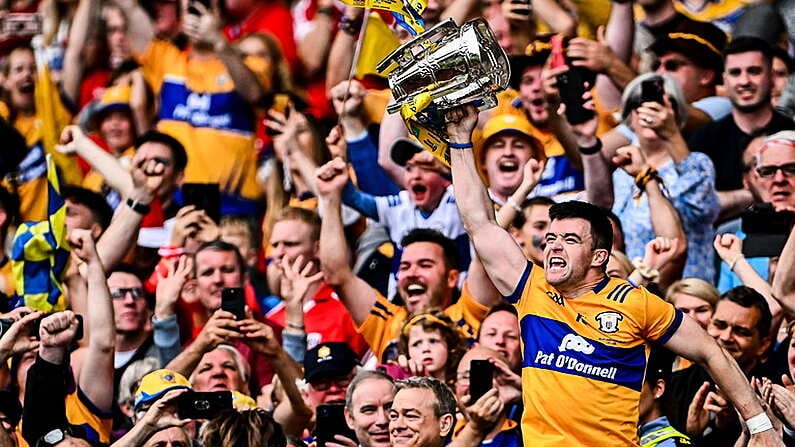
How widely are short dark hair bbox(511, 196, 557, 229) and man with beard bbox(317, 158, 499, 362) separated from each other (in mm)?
400

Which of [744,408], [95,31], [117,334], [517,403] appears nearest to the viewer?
[744,408]

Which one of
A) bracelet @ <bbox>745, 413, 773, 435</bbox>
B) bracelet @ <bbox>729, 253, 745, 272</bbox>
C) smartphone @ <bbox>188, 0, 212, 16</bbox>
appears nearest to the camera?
bracelet @ <bbox>745, 413, 773, 435</bbox>

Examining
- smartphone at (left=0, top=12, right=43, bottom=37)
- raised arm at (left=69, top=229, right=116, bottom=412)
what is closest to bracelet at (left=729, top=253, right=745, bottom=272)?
raised arm at (left=69, top=229, right=116, bottom=412)

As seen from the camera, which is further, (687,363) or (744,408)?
(687,363)

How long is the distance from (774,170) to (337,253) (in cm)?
248

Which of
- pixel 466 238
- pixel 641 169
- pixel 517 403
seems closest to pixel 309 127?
pixel 466 238

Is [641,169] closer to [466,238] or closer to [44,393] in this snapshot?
[466,238]

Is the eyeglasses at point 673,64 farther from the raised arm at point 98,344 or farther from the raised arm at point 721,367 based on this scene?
the raised arm at point 721,367

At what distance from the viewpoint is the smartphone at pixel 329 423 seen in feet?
29.5

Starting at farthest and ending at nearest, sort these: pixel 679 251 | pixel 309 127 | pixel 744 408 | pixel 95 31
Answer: pixel 95 31 < pixel 309 127 < pixel 679 251 < pixel 744 408

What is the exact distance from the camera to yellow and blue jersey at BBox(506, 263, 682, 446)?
788 cm

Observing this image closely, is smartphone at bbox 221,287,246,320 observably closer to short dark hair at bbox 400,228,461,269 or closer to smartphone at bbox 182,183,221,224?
short dark hair at bbox 400,228,461,269

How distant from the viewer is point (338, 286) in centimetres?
1064

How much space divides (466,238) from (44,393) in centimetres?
307
